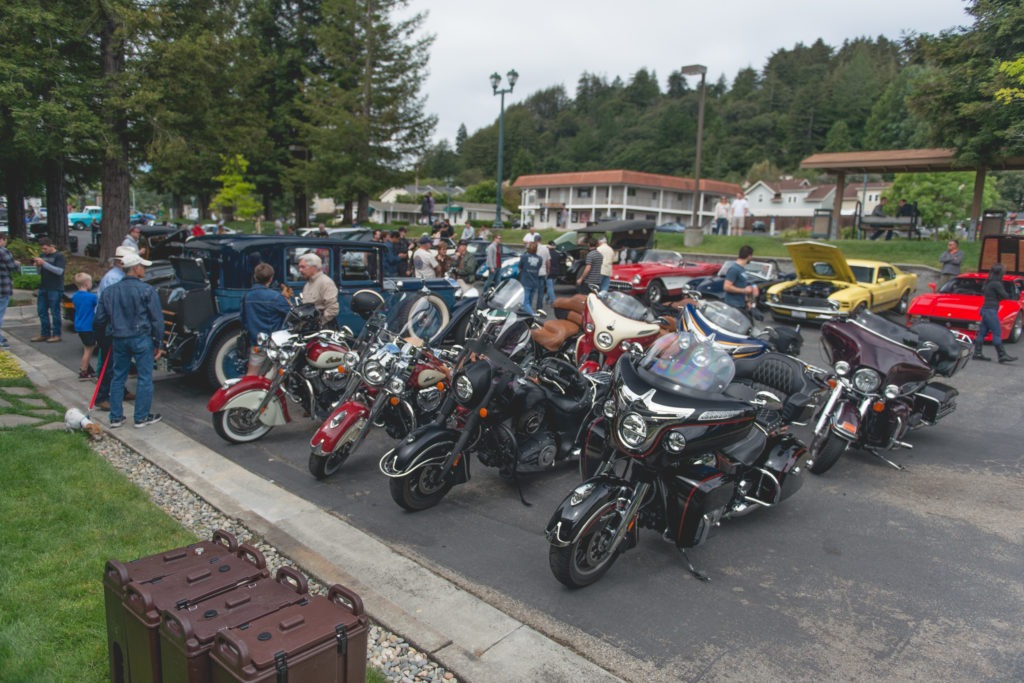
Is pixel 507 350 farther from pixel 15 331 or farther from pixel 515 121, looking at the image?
pixel 515 121

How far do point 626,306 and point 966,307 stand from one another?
855 centimetres

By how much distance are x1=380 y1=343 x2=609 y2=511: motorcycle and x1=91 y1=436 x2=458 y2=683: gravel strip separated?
1.08 m

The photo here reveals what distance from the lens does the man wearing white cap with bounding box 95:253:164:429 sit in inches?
272

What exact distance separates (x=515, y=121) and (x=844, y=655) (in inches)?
5058

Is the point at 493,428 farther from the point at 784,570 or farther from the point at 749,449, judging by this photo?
the point at 784,570

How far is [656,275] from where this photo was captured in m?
16.4

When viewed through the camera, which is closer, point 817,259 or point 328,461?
point 328,461

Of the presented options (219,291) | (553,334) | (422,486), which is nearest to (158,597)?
(422,486)

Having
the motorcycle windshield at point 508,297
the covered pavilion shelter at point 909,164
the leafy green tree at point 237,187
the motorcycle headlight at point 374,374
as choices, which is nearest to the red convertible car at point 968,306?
the motorcycle windshield at point 508,297

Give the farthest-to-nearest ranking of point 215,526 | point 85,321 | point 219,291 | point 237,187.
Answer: point 237,187
point 85,321
point 219,291
point 215,526

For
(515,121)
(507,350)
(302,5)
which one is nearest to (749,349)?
(507,350)

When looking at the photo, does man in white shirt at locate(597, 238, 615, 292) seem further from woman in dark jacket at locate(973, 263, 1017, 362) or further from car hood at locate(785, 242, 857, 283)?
woman in dark jacket at locate(973, 263, 1017, 362)

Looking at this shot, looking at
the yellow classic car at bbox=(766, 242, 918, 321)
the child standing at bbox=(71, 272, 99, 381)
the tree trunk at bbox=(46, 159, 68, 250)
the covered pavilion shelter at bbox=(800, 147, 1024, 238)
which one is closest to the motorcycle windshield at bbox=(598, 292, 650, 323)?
the child standing at bbox=(71, 272, 99, 381)

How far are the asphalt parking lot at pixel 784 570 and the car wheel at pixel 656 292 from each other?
376 inches
